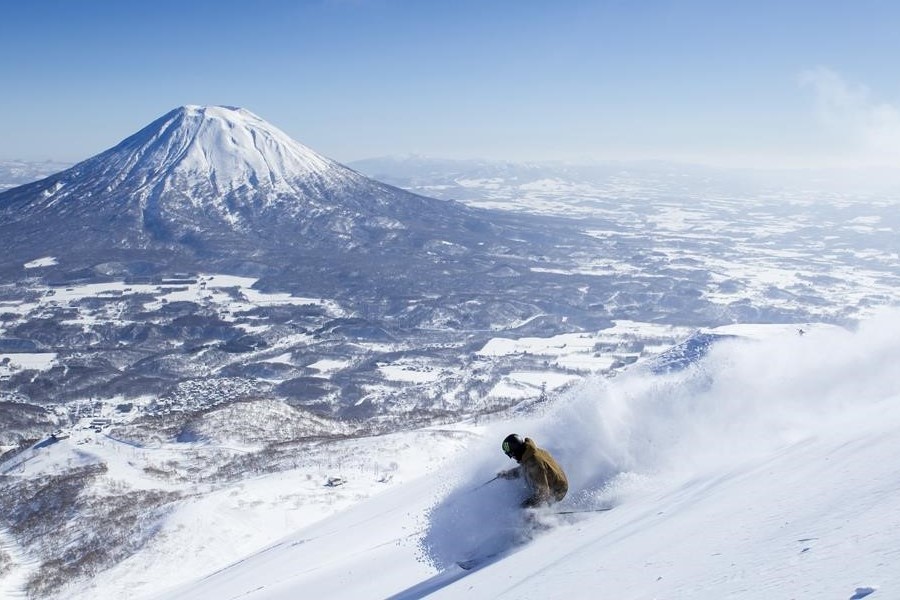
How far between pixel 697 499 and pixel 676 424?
3479mm

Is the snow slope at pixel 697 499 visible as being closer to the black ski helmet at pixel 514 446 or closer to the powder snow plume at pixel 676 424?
the powder snow plume at pixel 676 424

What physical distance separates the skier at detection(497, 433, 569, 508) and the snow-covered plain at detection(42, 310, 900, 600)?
0.98 ft

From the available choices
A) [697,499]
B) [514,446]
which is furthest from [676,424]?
[514,446]

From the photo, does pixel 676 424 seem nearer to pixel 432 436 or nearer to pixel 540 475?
pixel 540 475

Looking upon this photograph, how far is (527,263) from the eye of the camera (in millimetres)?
181875

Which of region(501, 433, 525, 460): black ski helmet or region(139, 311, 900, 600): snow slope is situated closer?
region(139, 311, 900, 600): snow slope

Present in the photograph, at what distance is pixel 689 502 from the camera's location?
343 inches

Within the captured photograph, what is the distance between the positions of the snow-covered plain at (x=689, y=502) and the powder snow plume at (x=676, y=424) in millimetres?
33

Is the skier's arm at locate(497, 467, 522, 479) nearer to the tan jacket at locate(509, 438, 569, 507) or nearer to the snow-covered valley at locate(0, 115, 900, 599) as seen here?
the tan jacket at locate(509, 438, 569, 507)

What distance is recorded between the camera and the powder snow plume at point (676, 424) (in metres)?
10.4

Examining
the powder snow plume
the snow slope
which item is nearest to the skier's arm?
the powder snow plume

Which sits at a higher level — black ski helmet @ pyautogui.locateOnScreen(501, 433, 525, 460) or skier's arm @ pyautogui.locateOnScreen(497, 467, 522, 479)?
black ski helmet @ pyautogui.locateOnScreen(501, 433, 525, 460)

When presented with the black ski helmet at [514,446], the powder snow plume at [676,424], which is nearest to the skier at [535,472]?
the black ski helmet at [514,446]

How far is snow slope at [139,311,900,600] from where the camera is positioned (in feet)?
19.0
